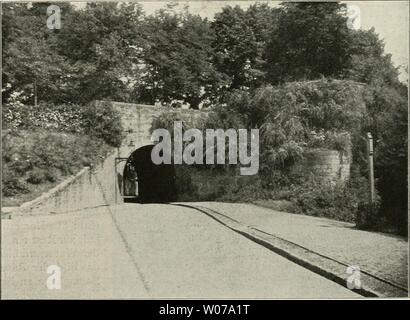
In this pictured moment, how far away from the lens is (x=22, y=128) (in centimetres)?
1566

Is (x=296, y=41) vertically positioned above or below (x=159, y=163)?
above

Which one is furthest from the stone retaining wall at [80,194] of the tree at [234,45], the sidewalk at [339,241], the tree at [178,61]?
the tree at [234,45]

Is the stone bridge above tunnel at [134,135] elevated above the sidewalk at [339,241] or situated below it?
above

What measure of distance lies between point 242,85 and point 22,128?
47.1ft

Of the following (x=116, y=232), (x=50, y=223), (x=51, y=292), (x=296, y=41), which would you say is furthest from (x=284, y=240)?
(x=296, y=41)

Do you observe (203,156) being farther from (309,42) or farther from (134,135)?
(309,42)

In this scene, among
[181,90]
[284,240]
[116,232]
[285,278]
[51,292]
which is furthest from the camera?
[181,90]

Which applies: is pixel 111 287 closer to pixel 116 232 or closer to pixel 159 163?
pixel 116 232

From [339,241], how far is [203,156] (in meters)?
10.6

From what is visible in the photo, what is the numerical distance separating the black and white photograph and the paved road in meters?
0.04

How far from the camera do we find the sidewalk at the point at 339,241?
7.24 m

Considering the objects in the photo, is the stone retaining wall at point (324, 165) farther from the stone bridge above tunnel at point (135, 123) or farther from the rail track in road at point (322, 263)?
the rail track in road at point (322, 263)

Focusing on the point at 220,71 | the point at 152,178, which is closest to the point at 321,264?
the point at 152,178

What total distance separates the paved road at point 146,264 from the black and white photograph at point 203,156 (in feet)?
0.14
